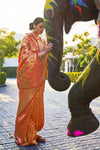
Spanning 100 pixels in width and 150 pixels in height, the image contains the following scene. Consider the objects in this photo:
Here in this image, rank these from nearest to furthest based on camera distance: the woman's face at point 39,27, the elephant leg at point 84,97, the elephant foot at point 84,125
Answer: the elephant leg at point 84,97 → the elephant foot at point 84,125 → the woman's face at point 39,27

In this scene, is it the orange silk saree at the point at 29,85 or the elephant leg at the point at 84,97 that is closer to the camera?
the elephant leg at the point at 84,97

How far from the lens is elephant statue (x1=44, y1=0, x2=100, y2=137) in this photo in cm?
169

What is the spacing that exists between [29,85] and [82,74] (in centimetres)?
175

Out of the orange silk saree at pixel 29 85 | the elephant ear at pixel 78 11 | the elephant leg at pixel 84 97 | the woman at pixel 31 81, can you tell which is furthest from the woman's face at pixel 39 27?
the elephant leg at pixel 84 97

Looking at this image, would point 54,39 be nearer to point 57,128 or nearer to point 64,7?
point 64,7

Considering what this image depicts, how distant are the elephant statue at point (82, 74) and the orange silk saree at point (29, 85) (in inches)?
61.2

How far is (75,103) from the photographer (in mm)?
1739

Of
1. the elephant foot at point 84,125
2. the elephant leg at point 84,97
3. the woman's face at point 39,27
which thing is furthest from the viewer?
the woman's face at point 39,27

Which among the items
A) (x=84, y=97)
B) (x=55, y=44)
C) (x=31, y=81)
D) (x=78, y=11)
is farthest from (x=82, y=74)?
(x=31, y=81)

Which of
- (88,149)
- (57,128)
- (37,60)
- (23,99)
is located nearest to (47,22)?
(37,60)

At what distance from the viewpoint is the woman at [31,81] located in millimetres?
3348

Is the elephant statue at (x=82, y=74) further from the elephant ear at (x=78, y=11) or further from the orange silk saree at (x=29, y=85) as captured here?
the orange silk saree at (x=29, y=85)

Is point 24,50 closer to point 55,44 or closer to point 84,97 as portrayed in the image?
point 55,44

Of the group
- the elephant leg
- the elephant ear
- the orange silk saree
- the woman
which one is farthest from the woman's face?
the elephant leg
